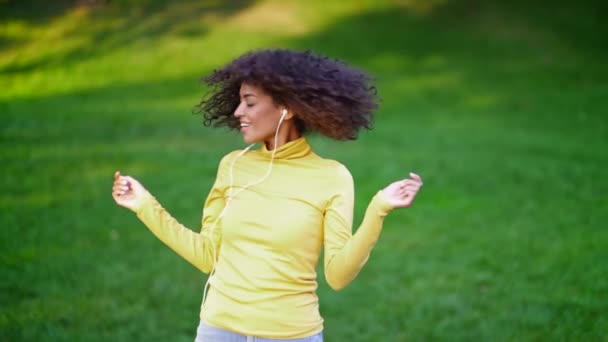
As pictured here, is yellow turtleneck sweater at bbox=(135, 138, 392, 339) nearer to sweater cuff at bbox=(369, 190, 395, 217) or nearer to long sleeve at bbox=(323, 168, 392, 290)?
long sleeve at bbox=(323, 168, 392, 290)

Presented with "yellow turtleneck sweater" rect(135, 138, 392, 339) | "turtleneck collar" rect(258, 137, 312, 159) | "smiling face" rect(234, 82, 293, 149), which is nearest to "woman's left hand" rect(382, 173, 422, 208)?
"yellow turtleneck sweater" rect(135, 138, 392, 339)

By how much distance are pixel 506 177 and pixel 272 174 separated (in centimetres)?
744

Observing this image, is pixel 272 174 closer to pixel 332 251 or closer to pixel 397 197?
pixel 332 251

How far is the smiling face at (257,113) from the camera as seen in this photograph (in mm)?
3088

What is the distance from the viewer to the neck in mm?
3129

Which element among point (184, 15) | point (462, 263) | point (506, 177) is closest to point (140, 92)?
point (184, 15)

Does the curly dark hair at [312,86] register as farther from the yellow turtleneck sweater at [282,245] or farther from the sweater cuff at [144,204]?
the sweater cuff at [144,204]

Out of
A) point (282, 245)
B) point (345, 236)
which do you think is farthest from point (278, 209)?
point (345, 236)

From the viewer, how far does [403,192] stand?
2676mm

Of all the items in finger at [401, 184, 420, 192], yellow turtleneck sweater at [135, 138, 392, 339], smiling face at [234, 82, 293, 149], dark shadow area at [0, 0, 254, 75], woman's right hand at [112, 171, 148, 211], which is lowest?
yellow turtleneck sweater at [135, 138, 392, 339]

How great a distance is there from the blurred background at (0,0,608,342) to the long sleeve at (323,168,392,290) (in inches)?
107

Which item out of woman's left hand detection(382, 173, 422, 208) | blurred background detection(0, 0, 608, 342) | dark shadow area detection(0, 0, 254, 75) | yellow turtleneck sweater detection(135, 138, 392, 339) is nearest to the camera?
woman's left hand detection(382, 173, 422, 208)

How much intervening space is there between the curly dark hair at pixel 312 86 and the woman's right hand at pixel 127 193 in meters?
0.54

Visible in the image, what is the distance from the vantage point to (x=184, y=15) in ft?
62.0
